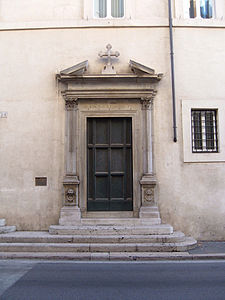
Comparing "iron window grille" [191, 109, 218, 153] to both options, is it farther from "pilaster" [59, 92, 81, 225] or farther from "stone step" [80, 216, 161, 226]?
"pilaster" [59, 92, 81, 225]

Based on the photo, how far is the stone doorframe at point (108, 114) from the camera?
9.12 m

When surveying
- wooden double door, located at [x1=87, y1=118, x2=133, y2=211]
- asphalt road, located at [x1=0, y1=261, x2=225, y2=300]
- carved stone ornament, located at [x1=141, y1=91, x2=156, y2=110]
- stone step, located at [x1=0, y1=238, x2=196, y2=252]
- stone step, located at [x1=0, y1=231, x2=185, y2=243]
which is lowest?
asphalt road, located at [x1=0, y1=261, x2=225, y2=300]

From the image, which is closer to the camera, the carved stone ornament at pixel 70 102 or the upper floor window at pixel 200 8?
the carved stone ornament at pixel 70 102

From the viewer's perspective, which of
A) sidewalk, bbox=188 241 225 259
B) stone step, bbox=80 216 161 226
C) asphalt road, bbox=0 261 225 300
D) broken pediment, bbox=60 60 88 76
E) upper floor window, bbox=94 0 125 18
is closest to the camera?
asphalt road, bbox=0 261 225 300

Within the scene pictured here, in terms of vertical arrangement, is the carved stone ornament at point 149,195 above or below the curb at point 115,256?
above

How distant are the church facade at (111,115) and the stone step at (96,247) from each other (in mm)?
1155

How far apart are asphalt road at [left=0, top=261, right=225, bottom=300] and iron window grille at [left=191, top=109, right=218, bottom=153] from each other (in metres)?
3.59

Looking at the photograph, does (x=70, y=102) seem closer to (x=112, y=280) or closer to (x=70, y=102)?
(x=70, y=102)

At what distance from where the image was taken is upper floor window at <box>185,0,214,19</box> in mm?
10180

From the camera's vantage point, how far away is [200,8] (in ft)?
33.7

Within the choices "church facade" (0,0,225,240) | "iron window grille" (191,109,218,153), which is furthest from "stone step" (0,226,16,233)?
"iron window grille" (191,109,218,153)

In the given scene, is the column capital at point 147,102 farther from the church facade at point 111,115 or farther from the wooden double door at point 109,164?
the wooden double door at point 109,164

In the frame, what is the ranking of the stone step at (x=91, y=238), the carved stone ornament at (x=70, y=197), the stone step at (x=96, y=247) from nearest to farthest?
the stone step at (x=96, y=247) < the stone step at (x=91, y=238) < the carved stone ornament at (x=70, y=197)

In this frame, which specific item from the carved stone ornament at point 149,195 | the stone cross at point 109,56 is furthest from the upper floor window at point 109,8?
the carved stone ornament at point 149,195
